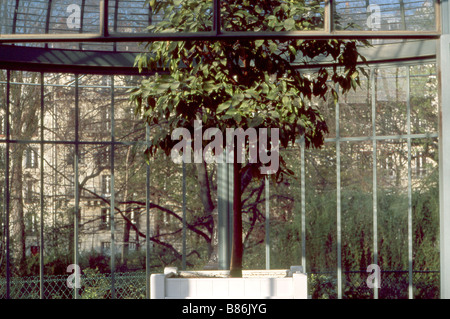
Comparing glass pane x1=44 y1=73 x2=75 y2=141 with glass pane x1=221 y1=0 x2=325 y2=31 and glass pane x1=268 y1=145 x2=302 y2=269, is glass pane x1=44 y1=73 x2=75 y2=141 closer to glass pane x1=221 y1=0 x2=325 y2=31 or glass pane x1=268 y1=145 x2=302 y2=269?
glass pane x1=268 y1=145 x2=302 y2=269

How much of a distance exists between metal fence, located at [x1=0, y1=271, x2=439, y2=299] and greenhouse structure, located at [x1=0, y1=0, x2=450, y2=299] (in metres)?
0.02

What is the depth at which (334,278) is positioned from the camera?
1193 cm

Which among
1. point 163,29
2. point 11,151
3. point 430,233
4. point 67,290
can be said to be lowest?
point 67,290

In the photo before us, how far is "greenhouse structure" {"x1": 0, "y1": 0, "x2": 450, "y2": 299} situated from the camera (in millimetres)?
10172

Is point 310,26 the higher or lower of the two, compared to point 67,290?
higher

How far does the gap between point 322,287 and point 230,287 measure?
5304 millimetres

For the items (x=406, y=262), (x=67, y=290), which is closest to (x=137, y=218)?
(x=67, y=290)

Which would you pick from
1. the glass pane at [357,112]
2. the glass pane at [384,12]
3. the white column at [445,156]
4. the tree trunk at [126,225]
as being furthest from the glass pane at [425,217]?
the white column at [445,156]

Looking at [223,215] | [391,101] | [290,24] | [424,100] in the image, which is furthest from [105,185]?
[290,24]

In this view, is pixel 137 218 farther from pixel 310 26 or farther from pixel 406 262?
pixel 310 26

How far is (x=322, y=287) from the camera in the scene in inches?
464

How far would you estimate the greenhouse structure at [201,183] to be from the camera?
33.4 ft
